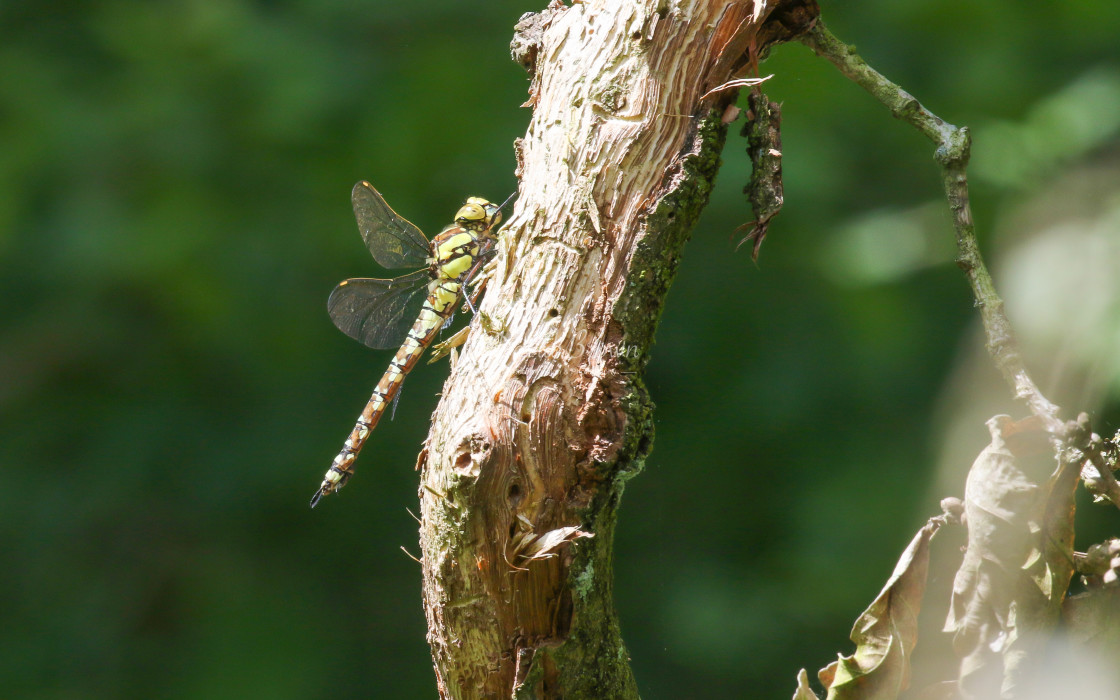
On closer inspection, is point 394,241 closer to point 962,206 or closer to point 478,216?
point 478,216

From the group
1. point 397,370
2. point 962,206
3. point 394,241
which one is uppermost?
point 394,241

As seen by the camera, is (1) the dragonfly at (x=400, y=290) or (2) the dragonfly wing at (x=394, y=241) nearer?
(1) the dragonfly at (x=400, y=290)

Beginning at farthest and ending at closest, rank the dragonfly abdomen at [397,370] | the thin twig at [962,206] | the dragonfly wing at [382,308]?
the dragonfly wing at [382,308] < the dragonfly abdomen at [397,370] < the thin twig at [962,206]

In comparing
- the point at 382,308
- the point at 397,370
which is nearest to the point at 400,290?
the point at 382,308

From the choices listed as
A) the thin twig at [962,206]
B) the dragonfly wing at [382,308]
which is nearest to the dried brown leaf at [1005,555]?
the thin twig at [962,206]

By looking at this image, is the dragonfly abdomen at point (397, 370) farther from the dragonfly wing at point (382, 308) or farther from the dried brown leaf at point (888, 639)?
the dried brown leaf at point (888, 639)

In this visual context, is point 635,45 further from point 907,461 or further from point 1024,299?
point 907,461

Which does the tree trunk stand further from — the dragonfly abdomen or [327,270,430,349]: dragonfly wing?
[327,270,430,349]: dragonfly wing
